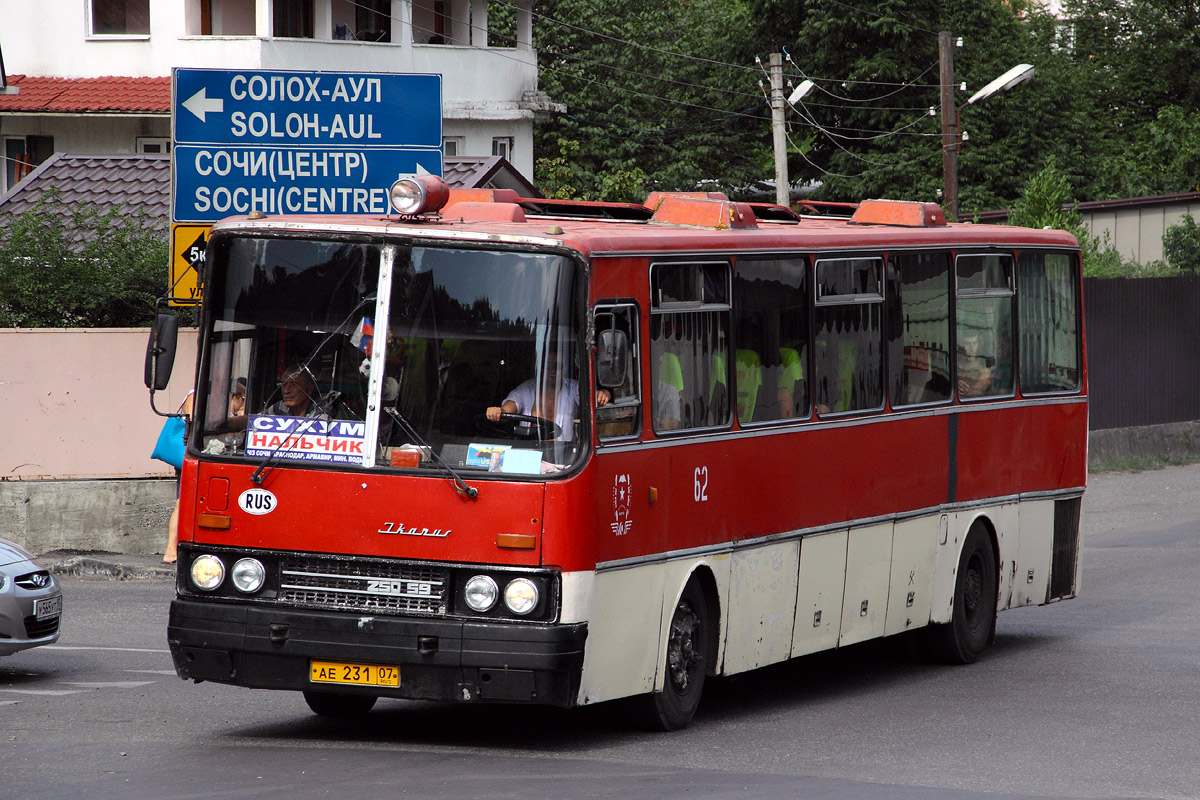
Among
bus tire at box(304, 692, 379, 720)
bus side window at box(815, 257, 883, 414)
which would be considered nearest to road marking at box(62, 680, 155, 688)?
bus tire at box(304, 692, 379, 720)

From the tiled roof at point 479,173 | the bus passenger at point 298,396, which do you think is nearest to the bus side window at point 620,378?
the bus passenger at point 298,396

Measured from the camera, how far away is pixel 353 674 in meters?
8.45

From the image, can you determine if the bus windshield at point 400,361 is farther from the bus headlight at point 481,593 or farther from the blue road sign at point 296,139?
the blue road sign at point 296,139

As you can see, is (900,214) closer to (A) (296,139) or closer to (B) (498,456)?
(B) (498,456)

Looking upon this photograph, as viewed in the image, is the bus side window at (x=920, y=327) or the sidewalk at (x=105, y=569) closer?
the bus side window at (x=920, y=327)

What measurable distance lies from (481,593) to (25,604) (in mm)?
3749

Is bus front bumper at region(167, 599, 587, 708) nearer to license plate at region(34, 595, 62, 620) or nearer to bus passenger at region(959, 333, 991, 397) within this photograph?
license plate at region(34, 595, 62, 620)

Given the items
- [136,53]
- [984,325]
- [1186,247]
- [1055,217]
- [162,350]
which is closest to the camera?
[162,350]

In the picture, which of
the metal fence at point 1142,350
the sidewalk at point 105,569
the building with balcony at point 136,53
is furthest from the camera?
the building with balcony at point 136,53

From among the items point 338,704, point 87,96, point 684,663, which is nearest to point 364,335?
point 338,704

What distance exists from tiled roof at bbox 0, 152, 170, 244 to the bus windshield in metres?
13.4

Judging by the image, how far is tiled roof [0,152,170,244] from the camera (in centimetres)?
2211

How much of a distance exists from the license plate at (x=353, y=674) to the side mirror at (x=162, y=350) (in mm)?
1696

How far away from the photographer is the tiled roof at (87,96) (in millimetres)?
36781
